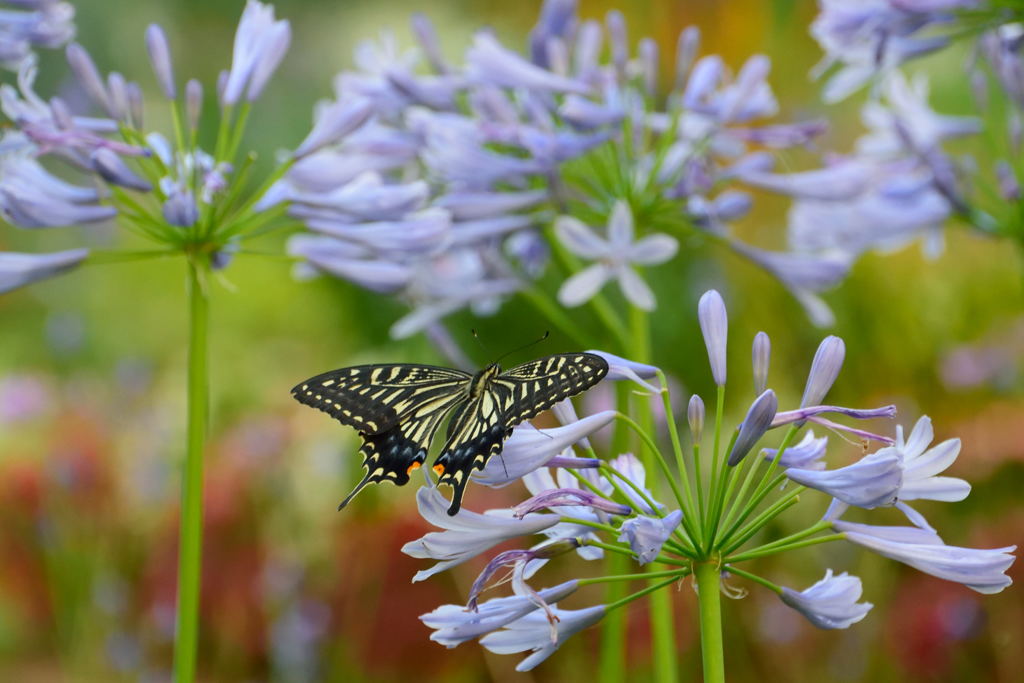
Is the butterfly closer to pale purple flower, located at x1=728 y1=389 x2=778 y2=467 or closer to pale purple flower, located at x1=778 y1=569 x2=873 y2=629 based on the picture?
pale purple flower, located at x1=728 y1=389 x2=778 y2=467

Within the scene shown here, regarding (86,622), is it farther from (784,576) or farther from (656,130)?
(656,130)

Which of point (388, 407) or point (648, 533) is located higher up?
point (388, 407)

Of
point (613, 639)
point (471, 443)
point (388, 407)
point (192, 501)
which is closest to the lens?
Answer: point (471, 443)

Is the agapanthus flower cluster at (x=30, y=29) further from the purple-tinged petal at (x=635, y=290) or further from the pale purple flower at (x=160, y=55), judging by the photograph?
the purple-tinged petal at (x=635, y=290)

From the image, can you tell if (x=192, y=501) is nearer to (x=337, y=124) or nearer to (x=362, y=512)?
(x=337, y=124)

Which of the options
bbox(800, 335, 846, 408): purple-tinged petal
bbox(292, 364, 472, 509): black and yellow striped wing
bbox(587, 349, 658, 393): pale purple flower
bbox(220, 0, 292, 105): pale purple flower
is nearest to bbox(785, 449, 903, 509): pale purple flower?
bbox(800, 335, 846, 408): purple-tinged petal

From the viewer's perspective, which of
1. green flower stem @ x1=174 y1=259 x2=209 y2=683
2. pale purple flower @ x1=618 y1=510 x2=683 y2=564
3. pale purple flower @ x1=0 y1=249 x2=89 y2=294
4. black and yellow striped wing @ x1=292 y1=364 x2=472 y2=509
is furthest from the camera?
pale purple flower @ x1=0 y1=249 x2=89 y2=294

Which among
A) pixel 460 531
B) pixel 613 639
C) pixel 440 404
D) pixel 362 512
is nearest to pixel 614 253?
pixel 613 639
